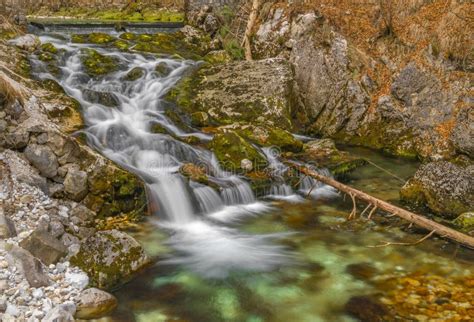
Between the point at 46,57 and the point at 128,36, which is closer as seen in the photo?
the point at 46,57

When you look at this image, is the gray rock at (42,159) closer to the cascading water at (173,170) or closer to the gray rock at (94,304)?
the cascading water at (173,170)

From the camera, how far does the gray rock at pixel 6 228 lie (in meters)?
5.09

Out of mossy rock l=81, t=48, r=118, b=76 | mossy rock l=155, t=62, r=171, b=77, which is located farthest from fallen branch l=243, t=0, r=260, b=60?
mossy rock l=81, t=48, r=118, b=76

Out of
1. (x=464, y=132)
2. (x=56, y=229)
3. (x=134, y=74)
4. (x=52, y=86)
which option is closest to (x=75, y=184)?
(x=56, y=229)

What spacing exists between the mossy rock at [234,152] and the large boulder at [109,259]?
161 inches

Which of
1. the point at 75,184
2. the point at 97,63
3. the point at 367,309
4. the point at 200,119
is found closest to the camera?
the point at 367,309

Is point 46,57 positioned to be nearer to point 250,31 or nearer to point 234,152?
point 250,31

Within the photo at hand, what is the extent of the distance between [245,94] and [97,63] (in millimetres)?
5677

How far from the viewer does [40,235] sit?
5098mm

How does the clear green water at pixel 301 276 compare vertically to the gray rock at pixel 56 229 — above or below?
below

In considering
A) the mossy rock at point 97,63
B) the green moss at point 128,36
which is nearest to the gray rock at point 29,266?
the mossy rock at point 97,63

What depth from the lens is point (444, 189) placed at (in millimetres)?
7750

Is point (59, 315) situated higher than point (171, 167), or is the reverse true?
point (171, 167)

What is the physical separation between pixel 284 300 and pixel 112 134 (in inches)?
258
